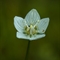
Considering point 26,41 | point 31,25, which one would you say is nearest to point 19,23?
point 31,25

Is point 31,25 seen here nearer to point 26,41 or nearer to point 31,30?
point 31,30

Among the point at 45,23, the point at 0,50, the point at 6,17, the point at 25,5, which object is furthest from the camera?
the point at 25,5

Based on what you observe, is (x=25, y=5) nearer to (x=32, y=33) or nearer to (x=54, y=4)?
(x=54, y=4)

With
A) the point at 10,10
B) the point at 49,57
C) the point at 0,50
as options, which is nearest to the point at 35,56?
the point at 49,57

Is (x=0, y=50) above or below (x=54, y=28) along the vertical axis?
below

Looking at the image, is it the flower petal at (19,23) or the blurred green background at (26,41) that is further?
the blurred green background at (26,41)

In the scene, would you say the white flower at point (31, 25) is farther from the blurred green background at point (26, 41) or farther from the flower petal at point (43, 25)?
the blurred green background at point (26, 41)

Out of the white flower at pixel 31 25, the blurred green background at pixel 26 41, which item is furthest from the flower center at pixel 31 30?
the blurred green background at pixel 26 41
